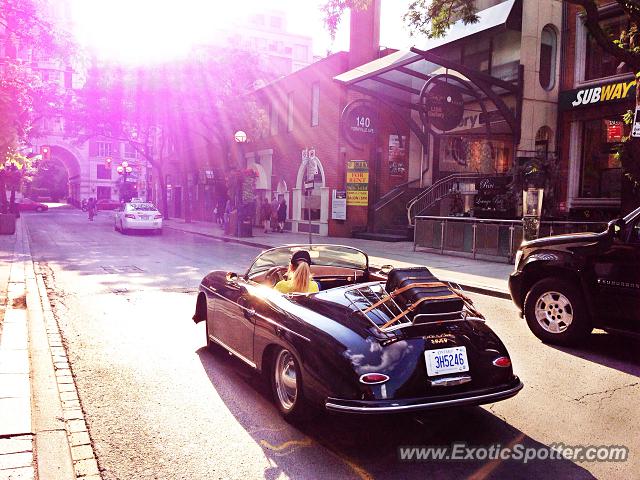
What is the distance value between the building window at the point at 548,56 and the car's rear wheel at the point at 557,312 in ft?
51.0

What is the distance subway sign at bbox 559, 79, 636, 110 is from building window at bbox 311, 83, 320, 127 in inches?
509

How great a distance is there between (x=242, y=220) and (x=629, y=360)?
2098cm

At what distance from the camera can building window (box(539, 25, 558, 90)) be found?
65.5 feet

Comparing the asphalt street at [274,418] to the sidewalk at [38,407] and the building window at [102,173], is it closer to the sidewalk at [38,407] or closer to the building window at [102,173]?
the sidewalk at [38,407]

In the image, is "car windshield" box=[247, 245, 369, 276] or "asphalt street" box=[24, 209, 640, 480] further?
"car windshield" box=[247, 245, 369, 276]

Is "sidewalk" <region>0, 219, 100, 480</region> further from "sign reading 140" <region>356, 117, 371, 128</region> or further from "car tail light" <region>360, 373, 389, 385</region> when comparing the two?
"sign reading 140" <region>356, 117, 371, 128</region>

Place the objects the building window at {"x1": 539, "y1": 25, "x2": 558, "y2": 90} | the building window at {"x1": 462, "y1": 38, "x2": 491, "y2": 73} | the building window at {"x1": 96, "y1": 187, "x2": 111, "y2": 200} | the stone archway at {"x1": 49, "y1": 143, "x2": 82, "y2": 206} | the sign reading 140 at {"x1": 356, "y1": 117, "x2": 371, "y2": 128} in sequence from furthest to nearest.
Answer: the building window at {"x1": 96, "y1": 187, "x2": 111, "y2": 200}, the stone archway at {"x1": 49, "y1": 143, "x2": 82, "y2": 206}, the sign reading 140 at {"x1": 356, "y1": 117, "x2": 371, "y2": 128}, the building window at {"x1": 462, "y1": 38, "x2": 491, "y2": 73}, the building window at {"x1": 539, "y1": 25, "x2": 558, "y2": 90}

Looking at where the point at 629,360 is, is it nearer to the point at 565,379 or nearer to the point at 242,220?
the point at 565,379

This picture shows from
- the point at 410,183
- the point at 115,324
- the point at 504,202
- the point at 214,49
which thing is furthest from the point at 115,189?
the point at 115,324

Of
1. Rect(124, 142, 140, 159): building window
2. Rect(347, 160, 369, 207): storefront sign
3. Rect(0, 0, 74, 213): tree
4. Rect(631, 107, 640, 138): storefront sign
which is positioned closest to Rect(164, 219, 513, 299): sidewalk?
Rect(631, 107, 640, 138): storefront sign

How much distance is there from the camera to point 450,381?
3.61 meters

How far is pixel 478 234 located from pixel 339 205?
10.9m

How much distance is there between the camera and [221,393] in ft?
15.7

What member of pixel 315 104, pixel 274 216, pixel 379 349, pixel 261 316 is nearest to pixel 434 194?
pixel 315 104
